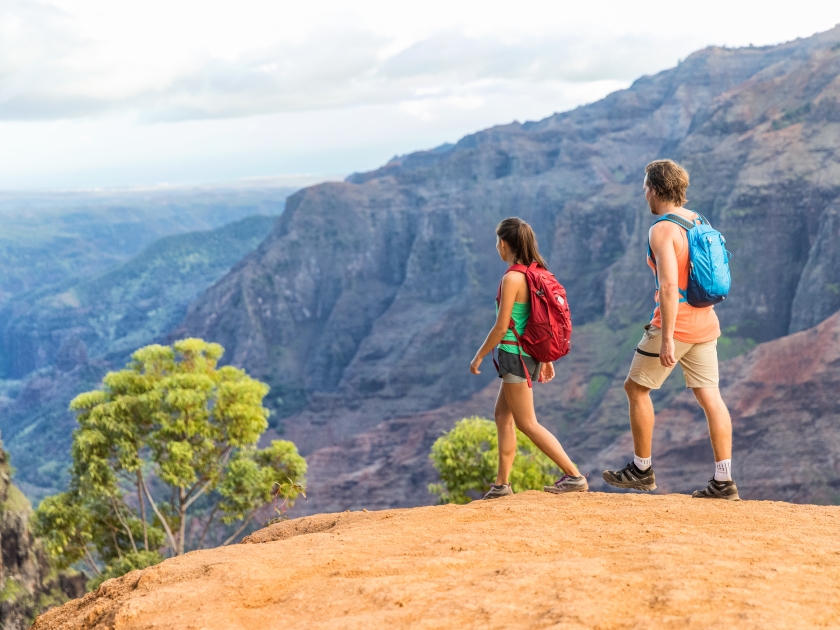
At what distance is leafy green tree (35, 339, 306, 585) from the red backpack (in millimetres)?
10632

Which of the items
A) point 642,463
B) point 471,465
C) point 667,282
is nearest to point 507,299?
point 667,282

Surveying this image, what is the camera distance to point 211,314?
451 feet

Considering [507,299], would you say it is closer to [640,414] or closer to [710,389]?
[640,414]

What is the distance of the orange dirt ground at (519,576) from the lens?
3.94 m

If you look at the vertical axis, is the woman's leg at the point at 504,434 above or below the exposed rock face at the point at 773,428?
above

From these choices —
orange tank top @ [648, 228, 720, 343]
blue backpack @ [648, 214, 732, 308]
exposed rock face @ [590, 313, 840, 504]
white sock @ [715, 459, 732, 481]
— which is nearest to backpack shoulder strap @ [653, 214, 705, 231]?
blue backpack @ [648, 214, 732, 308]

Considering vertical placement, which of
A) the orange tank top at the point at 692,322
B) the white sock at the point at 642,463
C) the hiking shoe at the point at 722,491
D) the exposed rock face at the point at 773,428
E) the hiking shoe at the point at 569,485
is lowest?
the exposed rock face at the point at 773,428

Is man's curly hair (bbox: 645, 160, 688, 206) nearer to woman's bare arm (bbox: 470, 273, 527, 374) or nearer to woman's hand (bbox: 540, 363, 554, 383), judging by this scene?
woman's bare arm (bbox: 470, 273, 527, 374)

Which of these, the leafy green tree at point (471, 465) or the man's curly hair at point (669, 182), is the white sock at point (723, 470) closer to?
the man's curly hair at point (669, 182)

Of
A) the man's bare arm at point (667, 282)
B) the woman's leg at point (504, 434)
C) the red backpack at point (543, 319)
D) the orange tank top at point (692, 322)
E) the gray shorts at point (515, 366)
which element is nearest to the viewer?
the man's bare arm at point (667, 282)

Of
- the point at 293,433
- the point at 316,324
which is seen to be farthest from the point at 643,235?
the point at 316,324

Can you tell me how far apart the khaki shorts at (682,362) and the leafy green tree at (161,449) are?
36.3ft

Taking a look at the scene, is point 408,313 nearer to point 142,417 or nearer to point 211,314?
point 211,314

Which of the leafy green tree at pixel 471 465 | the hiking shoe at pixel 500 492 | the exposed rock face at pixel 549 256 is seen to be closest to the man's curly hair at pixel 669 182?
the hiking shoe at pixel 500 492
